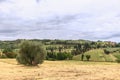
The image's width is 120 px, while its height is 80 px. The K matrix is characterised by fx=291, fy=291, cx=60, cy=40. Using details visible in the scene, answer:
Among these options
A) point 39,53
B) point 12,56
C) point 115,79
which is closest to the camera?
point 115,79

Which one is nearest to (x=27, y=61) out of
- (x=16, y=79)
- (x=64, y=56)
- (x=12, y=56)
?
(x=16, y=79)

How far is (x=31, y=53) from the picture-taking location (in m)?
61.7

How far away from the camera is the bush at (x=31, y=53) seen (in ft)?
202

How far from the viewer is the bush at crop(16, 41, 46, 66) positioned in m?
61.5

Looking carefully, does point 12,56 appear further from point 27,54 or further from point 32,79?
point 32,79

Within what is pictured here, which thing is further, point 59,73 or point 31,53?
point 31,53

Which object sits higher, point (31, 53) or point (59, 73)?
point (31, 53)

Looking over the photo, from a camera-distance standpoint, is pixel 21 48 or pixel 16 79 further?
pixel 21 48

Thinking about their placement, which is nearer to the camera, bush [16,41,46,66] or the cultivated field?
the cultivated field

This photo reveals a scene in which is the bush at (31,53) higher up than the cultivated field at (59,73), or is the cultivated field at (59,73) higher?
the bush at (31,53)

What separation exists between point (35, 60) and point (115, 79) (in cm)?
3409

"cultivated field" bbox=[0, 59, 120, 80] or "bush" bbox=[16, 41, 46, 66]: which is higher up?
"bush" bbox=[16, 41, 46, 66]

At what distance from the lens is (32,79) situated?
3119 centimetres

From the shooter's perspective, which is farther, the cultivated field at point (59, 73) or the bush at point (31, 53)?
the bush at point (31, 53)
